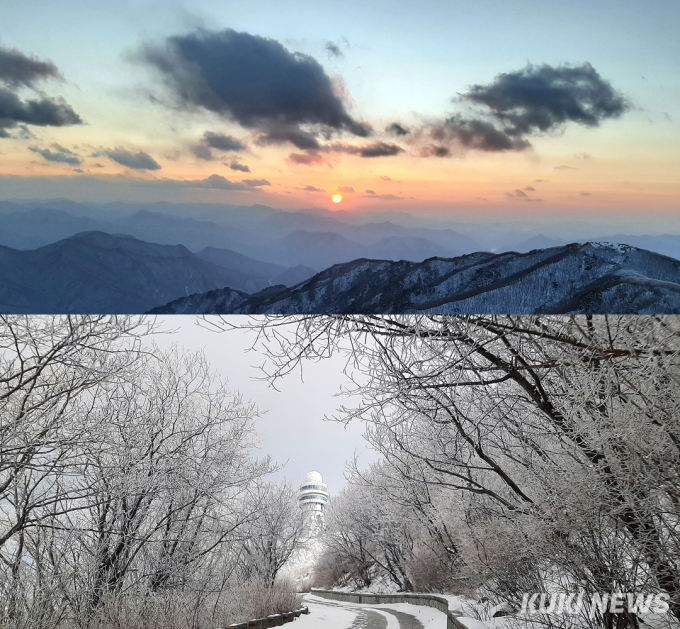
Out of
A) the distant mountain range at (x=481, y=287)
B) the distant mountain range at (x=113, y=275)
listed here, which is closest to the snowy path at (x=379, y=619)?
the distant mountain range at (x=481, y=287)

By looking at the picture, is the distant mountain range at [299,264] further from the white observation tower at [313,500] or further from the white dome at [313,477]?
the white dome at [313,477]

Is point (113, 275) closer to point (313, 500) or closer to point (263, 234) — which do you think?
point (263, 234)

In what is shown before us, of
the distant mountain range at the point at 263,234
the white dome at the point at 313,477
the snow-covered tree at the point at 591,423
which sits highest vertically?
the distant mountain range at the point at 263,234

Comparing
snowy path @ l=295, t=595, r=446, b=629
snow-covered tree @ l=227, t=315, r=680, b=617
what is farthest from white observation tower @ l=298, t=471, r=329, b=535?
snow-covered tree @ l=227, t=315, r=680, b=617

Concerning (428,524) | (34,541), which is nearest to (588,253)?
(34,541)

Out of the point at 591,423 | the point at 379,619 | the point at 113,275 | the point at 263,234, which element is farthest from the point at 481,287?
the point at 379,619

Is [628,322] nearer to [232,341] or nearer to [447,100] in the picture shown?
[447,100]

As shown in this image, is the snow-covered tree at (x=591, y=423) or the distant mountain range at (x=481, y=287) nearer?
the snow-covered tree at (x=591, y=423)
